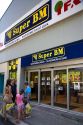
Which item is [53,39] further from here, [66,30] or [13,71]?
[13,71]

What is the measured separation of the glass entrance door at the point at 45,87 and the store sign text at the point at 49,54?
3.25 feet

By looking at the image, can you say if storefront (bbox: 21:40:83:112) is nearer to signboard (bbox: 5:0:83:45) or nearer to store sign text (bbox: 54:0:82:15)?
signboard (bbox: 5:0:83:45)

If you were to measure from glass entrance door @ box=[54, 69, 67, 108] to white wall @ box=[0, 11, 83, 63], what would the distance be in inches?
62.9

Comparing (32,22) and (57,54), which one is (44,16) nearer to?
(32,22)

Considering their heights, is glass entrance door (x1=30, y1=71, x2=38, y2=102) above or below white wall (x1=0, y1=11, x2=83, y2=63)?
below

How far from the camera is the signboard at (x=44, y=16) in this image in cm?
1185

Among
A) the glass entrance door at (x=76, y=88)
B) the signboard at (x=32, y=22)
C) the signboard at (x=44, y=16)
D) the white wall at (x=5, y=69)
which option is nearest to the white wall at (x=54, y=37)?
the signboard at (x=44, y=16)

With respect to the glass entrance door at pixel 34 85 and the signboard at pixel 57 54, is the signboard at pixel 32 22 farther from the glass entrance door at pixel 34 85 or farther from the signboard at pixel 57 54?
the glass entrance door at pixel 34 85

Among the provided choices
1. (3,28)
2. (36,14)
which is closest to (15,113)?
(36,14)

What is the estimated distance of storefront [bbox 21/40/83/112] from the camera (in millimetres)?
11891

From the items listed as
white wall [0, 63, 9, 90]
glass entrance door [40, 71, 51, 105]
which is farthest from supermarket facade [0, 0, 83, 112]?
white wall [0, 63, 9, 90]

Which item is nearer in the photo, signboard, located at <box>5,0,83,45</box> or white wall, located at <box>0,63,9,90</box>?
signboard, located at <box>5,0,83,45</box>

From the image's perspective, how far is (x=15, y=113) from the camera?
12.1 m

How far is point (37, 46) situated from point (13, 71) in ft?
16.5
